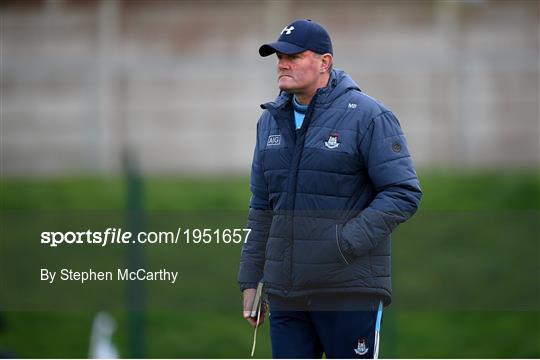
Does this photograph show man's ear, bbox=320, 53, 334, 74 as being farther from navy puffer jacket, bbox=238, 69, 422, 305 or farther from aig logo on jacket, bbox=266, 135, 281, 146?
aig logo on jacket, bbox=266, 135, 281, 146

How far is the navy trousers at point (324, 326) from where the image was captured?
4402mm

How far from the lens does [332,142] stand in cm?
435

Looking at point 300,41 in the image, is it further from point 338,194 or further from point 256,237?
point 256,237

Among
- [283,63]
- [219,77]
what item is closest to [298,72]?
[283,63]

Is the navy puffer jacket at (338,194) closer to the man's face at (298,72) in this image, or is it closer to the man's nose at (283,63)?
the man's face at (298,72)

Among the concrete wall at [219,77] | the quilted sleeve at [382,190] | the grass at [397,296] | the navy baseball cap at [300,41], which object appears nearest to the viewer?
the quilted sleeve at [382,190]

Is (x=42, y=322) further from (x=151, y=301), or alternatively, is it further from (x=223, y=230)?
(x=223, y=230)

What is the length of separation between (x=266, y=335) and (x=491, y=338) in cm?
183

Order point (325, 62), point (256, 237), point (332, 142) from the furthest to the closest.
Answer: point (256, 237) → point (325, 62) → point (332, 142)

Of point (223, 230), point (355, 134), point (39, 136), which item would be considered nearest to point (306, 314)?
point (355, 134)

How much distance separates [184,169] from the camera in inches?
508

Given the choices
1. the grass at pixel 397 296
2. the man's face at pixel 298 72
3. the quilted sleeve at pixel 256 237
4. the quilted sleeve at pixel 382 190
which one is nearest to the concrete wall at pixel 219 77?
the grass at pixel 397 296

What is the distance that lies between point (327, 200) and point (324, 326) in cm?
55

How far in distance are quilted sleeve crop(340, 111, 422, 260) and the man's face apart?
0.33 metres
